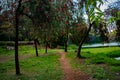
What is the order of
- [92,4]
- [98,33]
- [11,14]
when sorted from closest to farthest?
1. [92,4]
2. [11,14]
3. [98,33]

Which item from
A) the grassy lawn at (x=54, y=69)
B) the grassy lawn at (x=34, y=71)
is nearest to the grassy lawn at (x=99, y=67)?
the grassy lawn at (x=54, y=69)

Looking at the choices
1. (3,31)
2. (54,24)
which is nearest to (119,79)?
(54,24)

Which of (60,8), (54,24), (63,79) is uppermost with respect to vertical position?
(60,8)

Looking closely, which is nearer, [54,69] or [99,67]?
[54,69]

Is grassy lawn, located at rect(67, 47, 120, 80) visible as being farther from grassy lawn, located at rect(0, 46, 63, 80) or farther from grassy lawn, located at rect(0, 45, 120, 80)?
grassy lawn, located at rect(0, 46, 63, 80)

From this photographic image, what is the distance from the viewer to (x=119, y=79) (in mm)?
12133

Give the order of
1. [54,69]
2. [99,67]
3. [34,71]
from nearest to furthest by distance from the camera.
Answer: [34,71] < [54,69] < [99,67]

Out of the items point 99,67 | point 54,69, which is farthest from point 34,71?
point 99,67

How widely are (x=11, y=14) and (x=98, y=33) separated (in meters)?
17.4

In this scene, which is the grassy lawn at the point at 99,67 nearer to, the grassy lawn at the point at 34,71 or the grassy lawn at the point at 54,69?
the grassy lawn at the point at 54,69

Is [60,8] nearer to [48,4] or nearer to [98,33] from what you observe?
[48,4]

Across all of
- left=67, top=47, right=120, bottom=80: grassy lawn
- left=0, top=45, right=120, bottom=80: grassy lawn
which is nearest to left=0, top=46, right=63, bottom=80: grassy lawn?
left=0, top=45, right=120, bottom=80: grassy lawn

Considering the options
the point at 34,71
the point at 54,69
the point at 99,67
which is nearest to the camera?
the point at 34,71

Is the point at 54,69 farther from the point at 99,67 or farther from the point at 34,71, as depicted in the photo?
the point at 99,67
